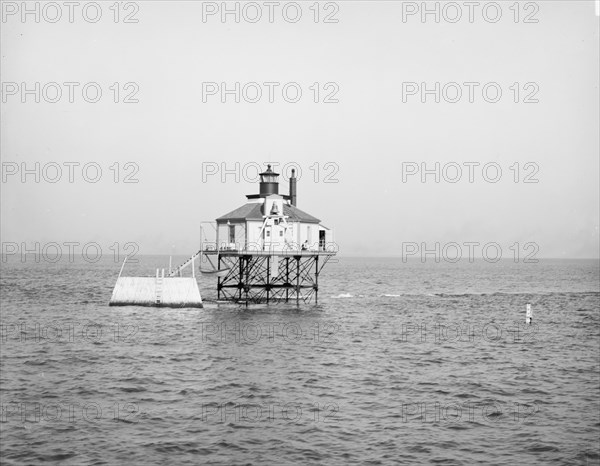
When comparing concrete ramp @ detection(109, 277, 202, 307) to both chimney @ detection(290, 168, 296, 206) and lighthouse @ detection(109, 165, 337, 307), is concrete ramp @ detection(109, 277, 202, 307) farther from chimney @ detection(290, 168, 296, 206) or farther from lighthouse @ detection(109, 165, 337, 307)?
chimney @ detection(290, 168, 296, 206)

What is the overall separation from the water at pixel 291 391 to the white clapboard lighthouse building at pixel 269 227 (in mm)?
7300

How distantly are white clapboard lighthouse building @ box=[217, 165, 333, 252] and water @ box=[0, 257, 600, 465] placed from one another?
730 cm

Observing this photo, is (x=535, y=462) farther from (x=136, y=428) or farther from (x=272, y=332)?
(x=272, y=332)

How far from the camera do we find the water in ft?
73.8

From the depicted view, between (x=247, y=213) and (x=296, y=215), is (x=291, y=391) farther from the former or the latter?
(x=296, y=215)

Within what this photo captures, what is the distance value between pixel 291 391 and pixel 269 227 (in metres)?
31.7

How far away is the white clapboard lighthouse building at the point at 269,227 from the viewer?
61.0m

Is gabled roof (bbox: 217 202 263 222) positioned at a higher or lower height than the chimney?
lower

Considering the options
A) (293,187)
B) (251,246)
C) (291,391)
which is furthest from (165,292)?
(291,391)

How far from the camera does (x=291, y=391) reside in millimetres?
30625

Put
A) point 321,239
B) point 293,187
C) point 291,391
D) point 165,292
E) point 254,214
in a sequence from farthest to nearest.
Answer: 1. point 293,187
2. point 321,239
3. point 254,214
4. point 165,292
5. point 291,391

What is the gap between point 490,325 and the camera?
→ 5803 cm

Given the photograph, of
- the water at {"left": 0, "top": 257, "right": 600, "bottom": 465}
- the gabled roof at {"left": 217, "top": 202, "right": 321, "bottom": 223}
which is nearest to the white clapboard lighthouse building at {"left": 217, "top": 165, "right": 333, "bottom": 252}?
the gabled roof at {"left": 217, "top": 202, "right": 321, "bottom": 223}

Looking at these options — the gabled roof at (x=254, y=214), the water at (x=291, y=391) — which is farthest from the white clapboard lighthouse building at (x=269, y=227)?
the water at (x=291, y=391)
